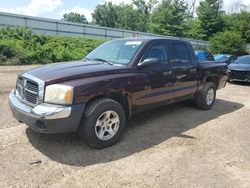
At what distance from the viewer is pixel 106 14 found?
266ft

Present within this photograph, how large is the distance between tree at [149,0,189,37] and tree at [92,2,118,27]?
4087cm

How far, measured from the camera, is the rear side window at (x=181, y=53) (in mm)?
5752

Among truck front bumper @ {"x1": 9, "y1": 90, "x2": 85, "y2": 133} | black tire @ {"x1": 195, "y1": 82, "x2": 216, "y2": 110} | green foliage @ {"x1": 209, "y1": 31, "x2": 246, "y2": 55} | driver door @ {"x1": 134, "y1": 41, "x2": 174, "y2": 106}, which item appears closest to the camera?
truck front bumper @ {"x1": 9, "y1": 90, "x2": 85, "y2": 133}

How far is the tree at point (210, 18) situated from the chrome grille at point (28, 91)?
1653 inches

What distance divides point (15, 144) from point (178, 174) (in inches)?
101

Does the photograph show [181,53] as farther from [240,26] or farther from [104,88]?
[240,26]

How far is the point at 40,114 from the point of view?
371cm

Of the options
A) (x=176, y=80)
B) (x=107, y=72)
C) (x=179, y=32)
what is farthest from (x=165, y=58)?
(x=179, y=32)

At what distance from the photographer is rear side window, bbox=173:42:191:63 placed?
5.75m

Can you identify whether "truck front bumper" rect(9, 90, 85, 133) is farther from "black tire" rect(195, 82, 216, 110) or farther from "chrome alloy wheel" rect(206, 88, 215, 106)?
"chrome alloy wheel" rect(206, 88, 215, 106)

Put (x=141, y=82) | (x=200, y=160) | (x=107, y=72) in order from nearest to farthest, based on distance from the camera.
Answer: (x=200, y=160) → (x=107, y=72) → (x=141, y=82)

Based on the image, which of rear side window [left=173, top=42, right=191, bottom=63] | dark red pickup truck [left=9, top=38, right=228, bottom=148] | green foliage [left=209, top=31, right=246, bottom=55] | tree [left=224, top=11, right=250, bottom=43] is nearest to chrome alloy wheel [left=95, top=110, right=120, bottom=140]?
dark red pickup truck [left=9, top=38, right=228, bottom=148]

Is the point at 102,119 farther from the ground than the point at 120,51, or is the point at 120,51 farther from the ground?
the point at 120,51

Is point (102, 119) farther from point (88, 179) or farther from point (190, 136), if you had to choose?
point (190, 136)
